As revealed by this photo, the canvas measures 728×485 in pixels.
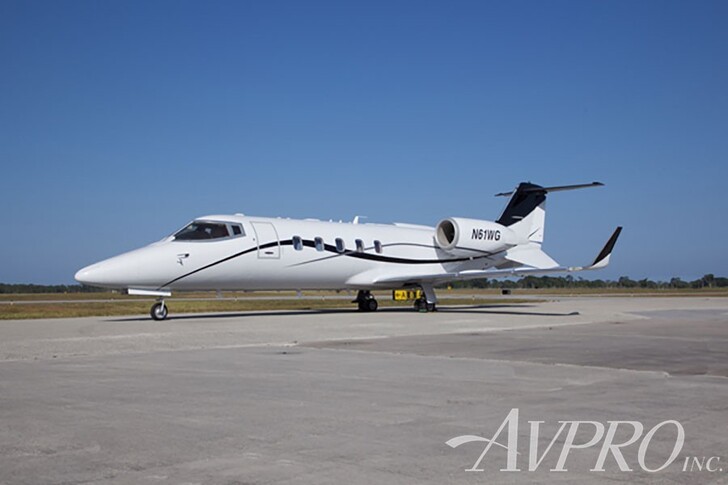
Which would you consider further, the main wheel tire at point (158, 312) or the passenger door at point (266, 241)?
the passenger door at point (266, 241)

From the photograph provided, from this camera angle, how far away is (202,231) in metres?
24.0

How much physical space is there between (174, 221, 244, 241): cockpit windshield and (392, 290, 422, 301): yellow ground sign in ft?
25.8

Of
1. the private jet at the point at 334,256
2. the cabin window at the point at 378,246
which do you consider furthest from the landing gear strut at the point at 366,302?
the cabin window at the point at 378,246

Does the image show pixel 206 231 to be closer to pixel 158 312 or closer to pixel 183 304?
pixel 158 312

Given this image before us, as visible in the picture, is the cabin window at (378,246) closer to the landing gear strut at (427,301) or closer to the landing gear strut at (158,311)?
the landing gear strut at (427,301)

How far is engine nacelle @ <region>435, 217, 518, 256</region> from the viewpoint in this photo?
1233 inches

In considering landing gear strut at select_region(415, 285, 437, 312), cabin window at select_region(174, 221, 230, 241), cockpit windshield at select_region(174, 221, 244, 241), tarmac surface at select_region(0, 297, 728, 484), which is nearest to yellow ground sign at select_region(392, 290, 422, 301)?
landing gear strut at select_region(415, 285, 437, 312)

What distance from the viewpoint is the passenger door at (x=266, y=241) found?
2505 cm

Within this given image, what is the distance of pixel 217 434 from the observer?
619 cm

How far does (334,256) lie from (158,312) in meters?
7.01

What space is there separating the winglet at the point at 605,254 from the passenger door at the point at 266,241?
10817 millimetres

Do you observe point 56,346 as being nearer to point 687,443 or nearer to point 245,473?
point 245,473

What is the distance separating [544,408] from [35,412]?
15.6 ft

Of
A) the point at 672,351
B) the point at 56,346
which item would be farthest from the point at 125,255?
the point at 672,351
